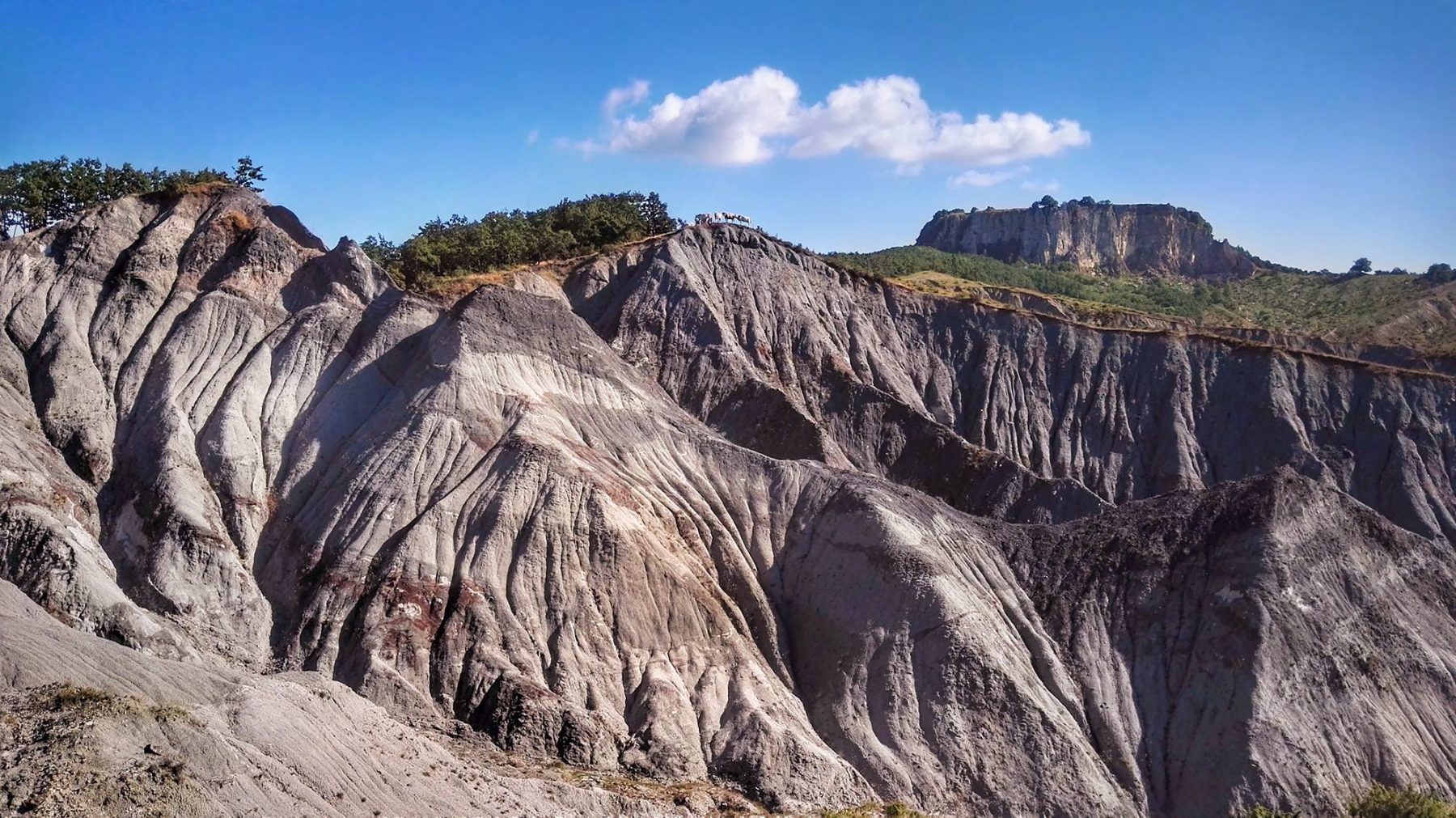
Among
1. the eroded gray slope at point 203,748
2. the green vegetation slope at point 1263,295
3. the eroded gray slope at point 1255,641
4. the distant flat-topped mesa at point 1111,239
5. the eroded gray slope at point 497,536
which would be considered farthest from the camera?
the distant flat-topped mesa at point 1111,239

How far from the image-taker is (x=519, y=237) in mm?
65938

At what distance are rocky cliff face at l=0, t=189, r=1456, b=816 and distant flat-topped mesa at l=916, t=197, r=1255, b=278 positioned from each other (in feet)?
286

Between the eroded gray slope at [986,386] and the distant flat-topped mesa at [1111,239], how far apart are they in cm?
6907

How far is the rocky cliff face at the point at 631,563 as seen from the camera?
37.2m

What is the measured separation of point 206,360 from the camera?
1887 inches

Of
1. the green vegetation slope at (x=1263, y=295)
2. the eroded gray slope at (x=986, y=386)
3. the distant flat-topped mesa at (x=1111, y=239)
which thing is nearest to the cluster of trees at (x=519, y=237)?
the eroded gray slope at (x=986, y=386)

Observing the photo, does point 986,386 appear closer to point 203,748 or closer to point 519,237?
point 519,237

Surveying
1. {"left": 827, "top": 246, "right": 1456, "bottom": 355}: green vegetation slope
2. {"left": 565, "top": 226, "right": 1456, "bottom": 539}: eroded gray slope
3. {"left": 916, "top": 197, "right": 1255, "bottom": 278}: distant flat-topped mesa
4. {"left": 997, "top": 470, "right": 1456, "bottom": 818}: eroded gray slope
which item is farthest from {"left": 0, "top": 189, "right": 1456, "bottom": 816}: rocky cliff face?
{"left": 916, "top": 197, "right": 1255, "bottom": 278}: distant flat-topped mesa

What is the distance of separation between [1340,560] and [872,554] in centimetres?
1612

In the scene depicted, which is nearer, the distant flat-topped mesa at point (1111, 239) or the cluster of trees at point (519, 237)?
the cluster of trees at point (519, 237)

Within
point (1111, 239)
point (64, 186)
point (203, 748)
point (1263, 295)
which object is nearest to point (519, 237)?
point (64, 186)

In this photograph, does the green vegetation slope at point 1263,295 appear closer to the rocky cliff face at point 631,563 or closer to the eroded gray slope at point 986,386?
the eroded gray slope at point 986,386

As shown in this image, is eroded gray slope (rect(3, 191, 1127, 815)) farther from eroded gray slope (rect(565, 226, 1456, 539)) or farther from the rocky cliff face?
eroded gray slope (rect(565, 226, 1456, 539))

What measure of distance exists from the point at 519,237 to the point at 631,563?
29.5 metres
